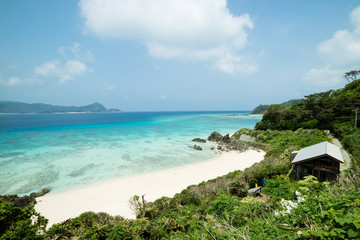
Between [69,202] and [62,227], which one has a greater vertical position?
[62,227]

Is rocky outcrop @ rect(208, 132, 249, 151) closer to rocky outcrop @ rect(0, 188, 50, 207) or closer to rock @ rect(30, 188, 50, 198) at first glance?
rock @ rect(30, 188, 50, 198)

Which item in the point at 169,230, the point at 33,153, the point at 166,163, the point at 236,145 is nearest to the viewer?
the point at 169,230

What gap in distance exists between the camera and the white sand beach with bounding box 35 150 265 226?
493 inches

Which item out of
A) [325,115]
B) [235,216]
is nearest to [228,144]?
[325,115]

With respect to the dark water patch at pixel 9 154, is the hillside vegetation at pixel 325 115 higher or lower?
higher

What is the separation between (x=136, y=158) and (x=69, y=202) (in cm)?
1379

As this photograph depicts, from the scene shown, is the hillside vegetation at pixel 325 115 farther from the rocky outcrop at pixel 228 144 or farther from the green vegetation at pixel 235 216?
the rocky outcrop at pixel 228 144

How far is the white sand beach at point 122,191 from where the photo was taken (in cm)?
1251

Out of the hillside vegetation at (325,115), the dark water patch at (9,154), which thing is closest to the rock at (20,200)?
the dark water patch at (9,154)

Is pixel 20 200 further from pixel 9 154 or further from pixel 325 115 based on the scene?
pixel 325 115

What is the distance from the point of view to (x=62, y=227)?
671 cm

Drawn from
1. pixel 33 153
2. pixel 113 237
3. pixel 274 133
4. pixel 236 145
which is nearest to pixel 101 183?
pixel 113 237

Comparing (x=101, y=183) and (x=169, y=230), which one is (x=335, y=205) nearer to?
(x=169, y=230)

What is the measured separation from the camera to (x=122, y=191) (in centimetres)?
1582
